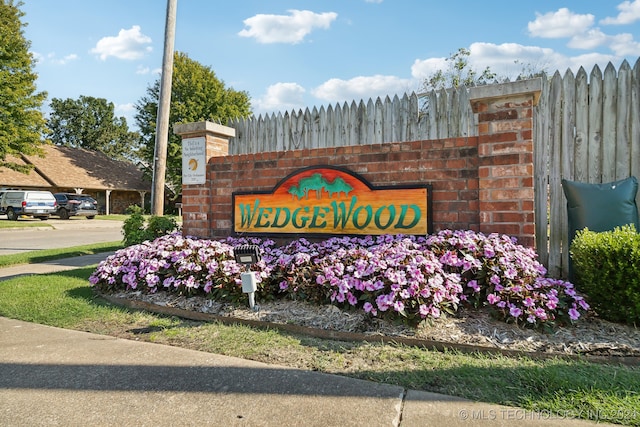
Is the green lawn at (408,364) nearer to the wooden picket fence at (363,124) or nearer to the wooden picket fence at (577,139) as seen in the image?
the wooden picket fence at (577,139)

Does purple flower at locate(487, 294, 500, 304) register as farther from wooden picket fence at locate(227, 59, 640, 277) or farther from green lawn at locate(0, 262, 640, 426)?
wooden picket fence at locate(227, 59, 640, 277)

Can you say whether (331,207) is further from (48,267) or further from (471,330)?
(48,267)

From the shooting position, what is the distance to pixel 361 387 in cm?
248

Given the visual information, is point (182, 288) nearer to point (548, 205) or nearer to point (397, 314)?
point (397, 314)

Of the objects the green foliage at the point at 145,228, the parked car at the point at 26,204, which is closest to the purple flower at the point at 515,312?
the green foliage at the point at 145,228

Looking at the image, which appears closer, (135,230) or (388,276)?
(388,276)

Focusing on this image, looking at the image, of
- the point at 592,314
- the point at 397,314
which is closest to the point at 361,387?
the point at 397,314

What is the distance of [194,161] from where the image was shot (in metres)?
6.15

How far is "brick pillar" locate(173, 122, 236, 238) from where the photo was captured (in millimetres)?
6039

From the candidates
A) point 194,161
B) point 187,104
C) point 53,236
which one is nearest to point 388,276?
point 194,161

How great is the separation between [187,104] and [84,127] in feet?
125

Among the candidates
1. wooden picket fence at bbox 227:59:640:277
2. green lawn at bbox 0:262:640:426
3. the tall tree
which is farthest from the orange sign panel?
the tall tree

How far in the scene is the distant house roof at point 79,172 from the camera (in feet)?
99.4

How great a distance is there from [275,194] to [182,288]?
173 cm
